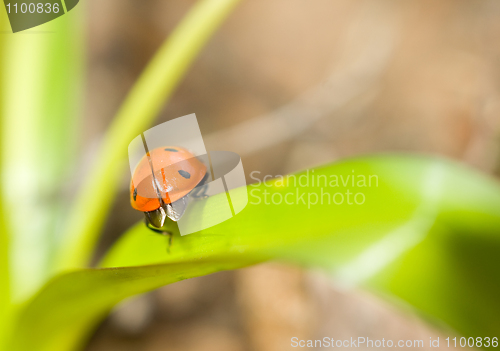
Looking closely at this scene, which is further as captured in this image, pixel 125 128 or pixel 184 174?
pixel 125 128

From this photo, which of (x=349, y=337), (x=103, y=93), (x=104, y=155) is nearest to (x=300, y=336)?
(x=349, y=337)

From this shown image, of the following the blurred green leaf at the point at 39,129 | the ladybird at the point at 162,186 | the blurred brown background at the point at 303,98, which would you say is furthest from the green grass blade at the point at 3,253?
the blurred brown background at the point at 303,98

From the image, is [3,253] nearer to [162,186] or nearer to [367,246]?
[162,186]

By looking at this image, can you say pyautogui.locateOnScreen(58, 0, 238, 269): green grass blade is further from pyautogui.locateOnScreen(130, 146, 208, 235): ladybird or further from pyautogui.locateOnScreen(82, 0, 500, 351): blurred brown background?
pyautogui.locateOnScreen(82, 0, 500, 351): blurred brown background

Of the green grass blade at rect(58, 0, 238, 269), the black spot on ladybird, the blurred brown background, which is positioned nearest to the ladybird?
the black spot on ladybird

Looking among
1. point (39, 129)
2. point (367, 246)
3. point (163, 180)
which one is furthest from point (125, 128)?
point (367, 246)
